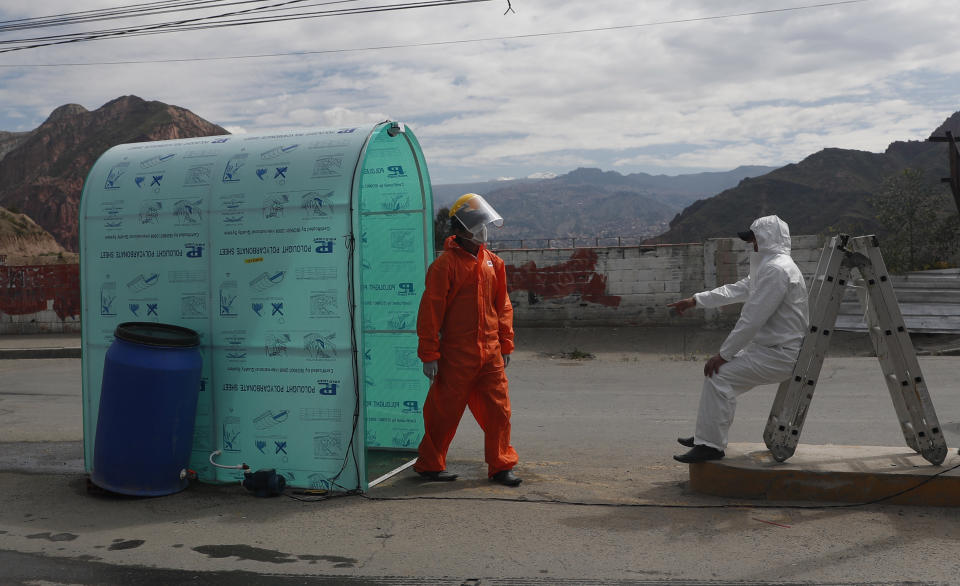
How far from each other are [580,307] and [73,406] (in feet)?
31.7

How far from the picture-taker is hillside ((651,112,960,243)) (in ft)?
207

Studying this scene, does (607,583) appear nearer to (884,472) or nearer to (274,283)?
(884,472)

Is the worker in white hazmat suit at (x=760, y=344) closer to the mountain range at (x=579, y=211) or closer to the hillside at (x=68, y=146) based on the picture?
the hillside at (x=68, y=146)

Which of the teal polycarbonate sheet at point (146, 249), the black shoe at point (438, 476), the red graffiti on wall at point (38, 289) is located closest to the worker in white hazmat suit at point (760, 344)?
the black shoe at point (438, 476)

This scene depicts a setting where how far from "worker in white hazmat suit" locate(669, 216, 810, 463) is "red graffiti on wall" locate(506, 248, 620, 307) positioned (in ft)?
37.1

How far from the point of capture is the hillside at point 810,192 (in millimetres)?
63231

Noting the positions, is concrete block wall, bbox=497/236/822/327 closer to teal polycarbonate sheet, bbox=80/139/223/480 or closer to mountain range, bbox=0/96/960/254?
teal polycarbonate sheet, bbox=80/139/223/480

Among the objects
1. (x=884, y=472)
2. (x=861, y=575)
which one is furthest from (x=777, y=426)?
(x=861, y=575)

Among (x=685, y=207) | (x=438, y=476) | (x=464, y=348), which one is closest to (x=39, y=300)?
(x=438, y=476)

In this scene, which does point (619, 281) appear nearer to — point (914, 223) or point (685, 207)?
point (914, 223)

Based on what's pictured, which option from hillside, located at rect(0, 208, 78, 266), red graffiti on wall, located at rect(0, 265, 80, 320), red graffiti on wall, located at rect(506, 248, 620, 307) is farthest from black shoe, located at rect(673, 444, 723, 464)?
hillside, located at rect(0, 208, 78, 266)

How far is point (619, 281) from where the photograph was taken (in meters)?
16.8

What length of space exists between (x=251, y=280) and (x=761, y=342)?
3.57 meters

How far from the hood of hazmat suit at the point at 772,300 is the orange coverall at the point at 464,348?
5.31 ft
